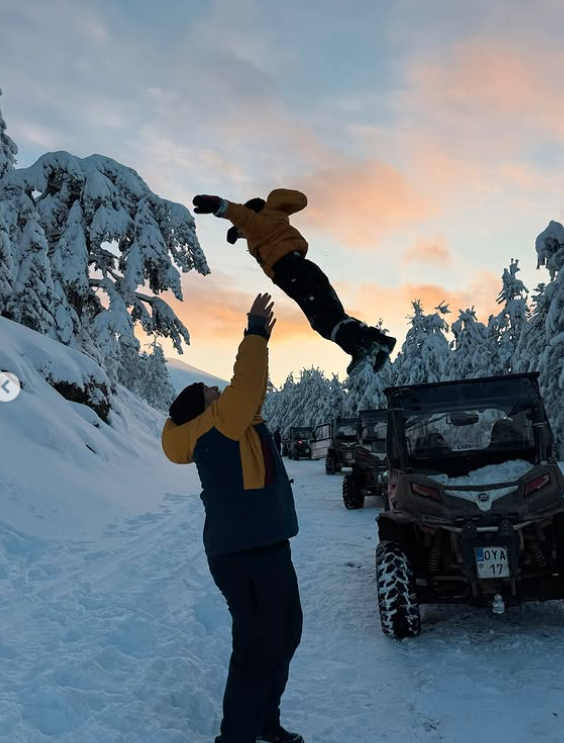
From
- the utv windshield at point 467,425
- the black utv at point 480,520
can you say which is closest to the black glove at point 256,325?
the black utv at point 480,520

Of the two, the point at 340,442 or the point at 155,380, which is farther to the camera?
the point at 155,380

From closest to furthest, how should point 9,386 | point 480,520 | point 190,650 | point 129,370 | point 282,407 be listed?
point 190,650 → point 480,520 → point 9,386 → point 129,370 → point 282,407

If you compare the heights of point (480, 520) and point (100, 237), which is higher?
point (100, 237)

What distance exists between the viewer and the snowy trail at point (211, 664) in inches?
125

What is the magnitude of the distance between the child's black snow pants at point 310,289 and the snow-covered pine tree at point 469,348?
36.2 metres

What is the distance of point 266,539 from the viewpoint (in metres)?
2.61

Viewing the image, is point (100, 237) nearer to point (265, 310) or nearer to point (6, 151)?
point (6, 151)

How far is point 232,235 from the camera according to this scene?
3277 millimetres

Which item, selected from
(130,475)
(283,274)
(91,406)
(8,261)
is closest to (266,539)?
(283,274)

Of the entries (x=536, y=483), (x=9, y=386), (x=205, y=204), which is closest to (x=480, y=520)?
(x=536, y=483)

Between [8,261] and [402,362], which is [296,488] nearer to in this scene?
[8,261]

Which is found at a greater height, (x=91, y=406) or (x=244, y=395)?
(x=91, y=406)

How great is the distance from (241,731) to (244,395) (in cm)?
152

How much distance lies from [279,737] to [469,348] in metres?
39.5
